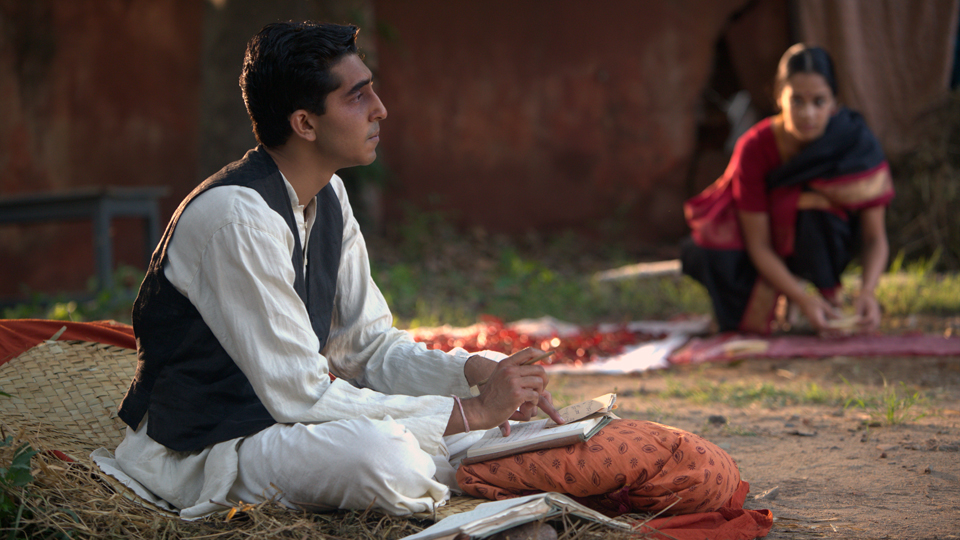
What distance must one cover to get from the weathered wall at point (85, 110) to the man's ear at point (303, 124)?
20.7 ft

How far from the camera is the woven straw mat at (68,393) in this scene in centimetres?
227

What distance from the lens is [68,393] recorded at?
243cm

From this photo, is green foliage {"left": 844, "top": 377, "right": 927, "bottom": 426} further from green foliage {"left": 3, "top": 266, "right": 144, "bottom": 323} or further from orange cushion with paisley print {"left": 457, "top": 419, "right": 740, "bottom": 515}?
green foliage {"left": 3, "top": 266, "right": 144, "bottom": 323}

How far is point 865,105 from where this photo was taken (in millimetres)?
6305

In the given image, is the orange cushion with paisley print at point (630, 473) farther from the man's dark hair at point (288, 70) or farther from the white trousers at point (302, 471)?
the man's dark hair at point (288, 70)

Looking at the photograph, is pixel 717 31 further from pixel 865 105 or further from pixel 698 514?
pixel 698 514

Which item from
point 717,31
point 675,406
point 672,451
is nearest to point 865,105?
point 717,31

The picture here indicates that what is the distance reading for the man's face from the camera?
2.07 meters

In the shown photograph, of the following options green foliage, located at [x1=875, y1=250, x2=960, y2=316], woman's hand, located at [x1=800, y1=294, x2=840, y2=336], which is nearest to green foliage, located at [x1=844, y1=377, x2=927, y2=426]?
woman's hand, located at [x1=800, y1=294, x2=840, y2=336]

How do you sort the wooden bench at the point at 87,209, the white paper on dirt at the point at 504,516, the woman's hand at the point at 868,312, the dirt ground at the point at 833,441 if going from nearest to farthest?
1. the white paper on dirt at the point at 504,516
2. the dirt ground at the point at 833,441
3. the woman's hand at the point at 868,312
4. the wooden bench at the point at 87,209

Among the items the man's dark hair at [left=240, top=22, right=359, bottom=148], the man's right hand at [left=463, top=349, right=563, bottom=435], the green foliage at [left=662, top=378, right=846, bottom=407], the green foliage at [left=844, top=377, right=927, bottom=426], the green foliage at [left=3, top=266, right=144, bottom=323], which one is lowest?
the green foliage at [left=3, top=266, right=144, bottom=323]

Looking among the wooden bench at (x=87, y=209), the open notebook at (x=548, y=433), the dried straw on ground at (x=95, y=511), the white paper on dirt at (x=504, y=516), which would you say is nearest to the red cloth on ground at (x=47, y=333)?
the dried straw on ground at (x=95, y=511)

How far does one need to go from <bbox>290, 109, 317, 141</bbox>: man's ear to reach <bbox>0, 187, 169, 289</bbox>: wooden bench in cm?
398

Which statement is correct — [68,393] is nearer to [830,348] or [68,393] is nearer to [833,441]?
[833,441]
